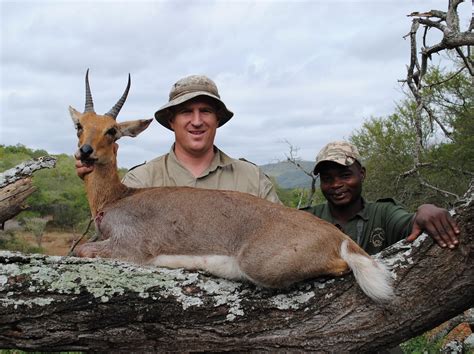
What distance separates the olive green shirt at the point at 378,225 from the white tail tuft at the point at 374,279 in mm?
1536

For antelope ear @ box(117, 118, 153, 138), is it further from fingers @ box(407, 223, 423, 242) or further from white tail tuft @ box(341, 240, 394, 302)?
fingers @ box(407, 223, 423, 242)

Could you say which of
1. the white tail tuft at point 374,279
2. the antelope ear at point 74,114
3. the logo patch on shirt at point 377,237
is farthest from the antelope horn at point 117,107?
the white tail tuft at point 374,279

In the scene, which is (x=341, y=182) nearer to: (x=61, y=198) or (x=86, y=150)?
(x=86, y=150)

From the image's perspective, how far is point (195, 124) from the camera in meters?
5.81

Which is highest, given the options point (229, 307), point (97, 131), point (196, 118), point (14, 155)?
point (14, 155)

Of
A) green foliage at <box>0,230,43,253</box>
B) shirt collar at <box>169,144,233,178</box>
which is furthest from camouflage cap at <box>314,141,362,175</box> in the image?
green foliage at <box>0,230,43,253</box>

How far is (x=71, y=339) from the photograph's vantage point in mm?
3271

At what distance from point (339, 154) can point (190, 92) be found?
5.37 ft

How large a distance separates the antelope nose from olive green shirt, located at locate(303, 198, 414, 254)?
2.43 meters

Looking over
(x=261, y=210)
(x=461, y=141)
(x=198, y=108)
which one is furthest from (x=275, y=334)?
(x=461, y=141)

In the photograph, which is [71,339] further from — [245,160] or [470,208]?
[245,160]

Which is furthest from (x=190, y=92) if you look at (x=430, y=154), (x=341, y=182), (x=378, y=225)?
(x=430, y=154)

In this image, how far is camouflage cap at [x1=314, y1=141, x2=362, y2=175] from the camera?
17.6 feet

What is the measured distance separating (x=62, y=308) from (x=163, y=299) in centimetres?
58
